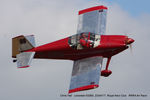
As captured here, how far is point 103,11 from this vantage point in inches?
1147

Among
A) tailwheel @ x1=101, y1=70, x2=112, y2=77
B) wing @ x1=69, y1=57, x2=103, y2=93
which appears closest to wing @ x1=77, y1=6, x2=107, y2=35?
wing @ x1=69, y1=57, x2=103, y2=93

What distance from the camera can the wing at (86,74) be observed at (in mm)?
24614

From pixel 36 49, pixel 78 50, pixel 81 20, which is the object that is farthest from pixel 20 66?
pixel 81 20

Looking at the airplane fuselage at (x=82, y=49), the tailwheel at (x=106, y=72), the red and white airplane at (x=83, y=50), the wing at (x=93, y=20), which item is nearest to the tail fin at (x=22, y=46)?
the red and white airplane at (x=83, y=50)

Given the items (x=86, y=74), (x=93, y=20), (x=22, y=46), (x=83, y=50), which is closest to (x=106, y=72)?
(x=86, y=74)

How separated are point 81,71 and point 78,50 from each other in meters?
1.58

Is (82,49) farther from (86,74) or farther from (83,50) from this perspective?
(86,74)

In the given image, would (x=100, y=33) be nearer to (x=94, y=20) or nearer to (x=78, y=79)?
(x=94, y=20)

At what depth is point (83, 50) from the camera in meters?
26.3

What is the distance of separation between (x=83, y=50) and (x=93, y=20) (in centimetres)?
358

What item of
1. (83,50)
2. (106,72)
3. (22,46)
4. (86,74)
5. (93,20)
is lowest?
(86,74)

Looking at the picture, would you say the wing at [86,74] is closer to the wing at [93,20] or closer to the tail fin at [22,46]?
the wing at [93,20]

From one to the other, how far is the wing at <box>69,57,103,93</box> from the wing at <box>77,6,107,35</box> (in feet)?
8.56

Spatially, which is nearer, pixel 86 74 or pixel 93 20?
pixel 86 74
